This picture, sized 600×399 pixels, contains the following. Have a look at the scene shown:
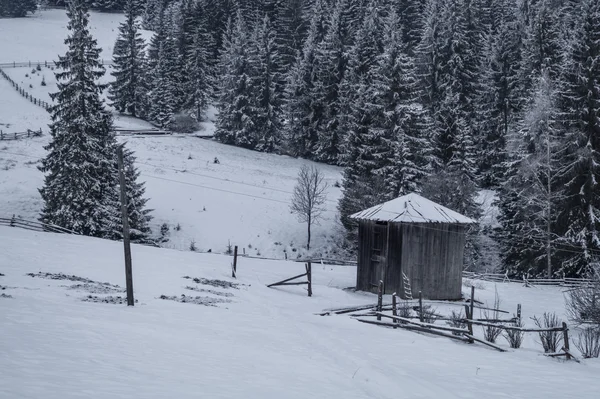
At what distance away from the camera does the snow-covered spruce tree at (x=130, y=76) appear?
69.1 meters

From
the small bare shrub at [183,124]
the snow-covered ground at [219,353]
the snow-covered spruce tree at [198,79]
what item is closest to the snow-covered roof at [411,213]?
the snow-covered ground at [219,353]

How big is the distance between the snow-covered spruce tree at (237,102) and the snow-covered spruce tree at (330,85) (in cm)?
818

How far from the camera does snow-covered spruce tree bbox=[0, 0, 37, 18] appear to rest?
11525 cm

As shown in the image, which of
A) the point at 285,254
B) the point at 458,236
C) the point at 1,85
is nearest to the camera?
the point at 458,236

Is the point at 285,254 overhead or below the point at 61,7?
below

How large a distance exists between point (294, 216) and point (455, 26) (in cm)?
2746

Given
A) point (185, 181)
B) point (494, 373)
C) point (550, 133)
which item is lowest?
Result: point (494, 373)

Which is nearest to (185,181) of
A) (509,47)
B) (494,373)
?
(509,47)

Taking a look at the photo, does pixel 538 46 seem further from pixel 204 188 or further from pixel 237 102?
pixel 204 188

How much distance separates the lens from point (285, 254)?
41000 millimetres

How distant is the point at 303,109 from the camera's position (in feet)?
195

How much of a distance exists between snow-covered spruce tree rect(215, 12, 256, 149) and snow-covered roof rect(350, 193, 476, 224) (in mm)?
35763

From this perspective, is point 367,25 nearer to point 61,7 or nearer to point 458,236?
point 458,236

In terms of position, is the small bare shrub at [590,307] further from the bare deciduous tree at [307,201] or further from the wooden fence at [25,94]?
the wooden fence at [25,94]
